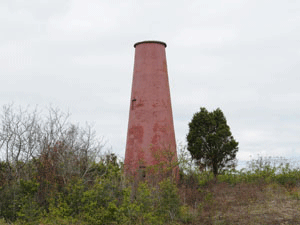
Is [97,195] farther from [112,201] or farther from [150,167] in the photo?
[150,167]

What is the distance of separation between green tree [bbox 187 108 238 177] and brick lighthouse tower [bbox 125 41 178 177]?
380cm

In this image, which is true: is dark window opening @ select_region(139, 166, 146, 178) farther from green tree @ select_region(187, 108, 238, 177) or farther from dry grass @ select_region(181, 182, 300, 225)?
green tree @ select_region(187, 108, 238, 177)

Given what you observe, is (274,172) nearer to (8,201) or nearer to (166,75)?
(166,75)

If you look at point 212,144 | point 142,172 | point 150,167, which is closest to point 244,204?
point 150,167

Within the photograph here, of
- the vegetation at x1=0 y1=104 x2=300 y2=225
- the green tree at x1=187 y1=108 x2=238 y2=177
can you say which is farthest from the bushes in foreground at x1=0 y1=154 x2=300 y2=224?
the green tree at x1=187 y1=108 x2=238 y2=177

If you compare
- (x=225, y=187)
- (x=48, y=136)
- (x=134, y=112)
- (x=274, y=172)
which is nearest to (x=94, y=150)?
(x=48, y=136)

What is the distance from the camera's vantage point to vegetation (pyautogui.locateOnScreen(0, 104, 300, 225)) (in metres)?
10.5

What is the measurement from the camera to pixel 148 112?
15.7 metres

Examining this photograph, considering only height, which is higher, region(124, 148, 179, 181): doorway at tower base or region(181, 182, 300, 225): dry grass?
region(124, 148, 179, 181): doorway at tower base

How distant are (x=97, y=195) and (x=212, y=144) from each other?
977cm

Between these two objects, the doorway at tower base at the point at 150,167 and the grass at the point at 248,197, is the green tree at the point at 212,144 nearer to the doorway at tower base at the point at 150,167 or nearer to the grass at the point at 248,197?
the grass at the point at 248,197

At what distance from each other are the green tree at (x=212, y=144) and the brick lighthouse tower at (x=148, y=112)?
3.80 meters

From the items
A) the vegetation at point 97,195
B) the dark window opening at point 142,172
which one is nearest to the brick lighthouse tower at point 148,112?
the dark window opening at point 142,172

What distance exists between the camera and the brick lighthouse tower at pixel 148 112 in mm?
15406
